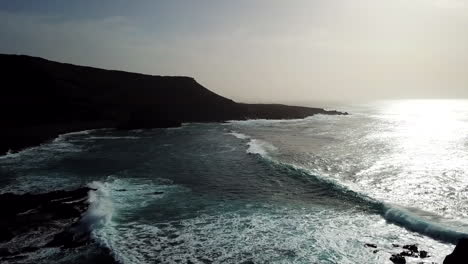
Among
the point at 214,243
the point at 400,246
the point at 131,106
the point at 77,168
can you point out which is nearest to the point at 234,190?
the point at 214,243

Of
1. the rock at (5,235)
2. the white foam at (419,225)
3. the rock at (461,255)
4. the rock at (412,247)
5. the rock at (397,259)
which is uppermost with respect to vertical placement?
the rock at (461,255)

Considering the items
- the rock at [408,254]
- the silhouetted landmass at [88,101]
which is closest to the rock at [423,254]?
the rock at [408,254]

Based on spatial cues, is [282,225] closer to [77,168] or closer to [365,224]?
[365,224]

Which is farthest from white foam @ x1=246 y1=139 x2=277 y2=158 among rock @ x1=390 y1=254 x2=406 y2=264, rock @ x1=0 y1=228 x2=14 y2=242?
rock @ x1=0 y1=228 x2=14 y2=242

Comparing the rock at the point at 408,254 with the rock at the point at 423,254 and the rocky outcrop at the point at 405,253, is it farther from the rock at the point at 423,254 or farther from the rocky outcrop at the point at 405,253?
the rock at the point at 423,254

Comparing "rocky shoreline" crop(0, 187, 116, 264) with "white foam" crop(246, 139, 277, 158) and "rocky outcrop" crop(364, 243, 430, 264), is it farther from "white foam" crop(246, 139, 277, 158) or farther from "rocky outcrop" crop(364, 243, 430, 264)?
"white foam" crop(246, 139, 277, 158)
